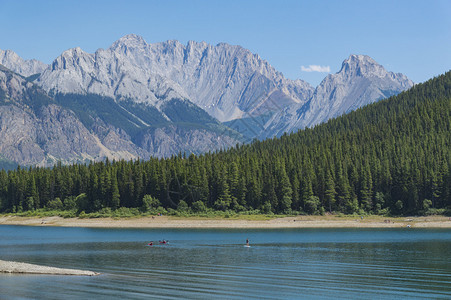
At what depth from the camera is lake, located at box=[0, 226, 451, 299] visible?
61.5m

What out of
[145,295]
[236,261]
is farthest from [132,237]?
[145,295]

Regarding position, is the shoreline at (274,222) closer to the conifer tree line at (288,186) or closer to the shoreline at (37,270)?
the conifer tree line at (288,186)

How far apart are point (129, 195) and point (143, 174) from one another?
332 inches

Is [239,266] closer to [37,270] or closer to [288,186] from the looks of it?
[37,270]

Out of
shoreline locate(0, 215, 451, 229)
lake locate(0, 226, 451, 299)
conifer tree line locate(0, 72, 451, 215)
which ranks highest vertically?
conifer tree line locate(0, 72, 451, 215)

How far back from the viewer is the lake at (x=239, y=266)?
61.5 metres

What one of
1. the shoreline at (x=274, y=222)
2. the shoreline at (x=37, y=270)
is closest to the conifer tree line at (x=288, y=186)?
the shoreline at (x=274, y=222)

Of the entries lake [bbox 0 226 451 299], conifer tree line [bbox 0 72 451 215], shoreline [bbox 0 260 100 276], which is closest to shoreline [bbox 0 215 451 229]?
conifer tree line [bbox 0 72 451 215]

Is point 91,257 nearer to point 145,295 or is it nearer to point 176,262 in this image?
point 176,262

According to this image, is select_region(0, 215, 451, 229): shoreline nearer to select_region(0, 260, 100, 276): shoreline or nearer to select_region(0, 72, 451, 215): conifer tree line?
select_region(0, 72, 451, 215): conifer tree line

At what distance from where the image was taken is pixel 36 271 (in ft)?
246

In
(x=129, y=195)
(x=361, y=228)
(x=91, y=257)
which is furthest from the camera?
(x=129, y=195)

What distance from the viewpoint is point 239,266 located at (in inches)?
3196

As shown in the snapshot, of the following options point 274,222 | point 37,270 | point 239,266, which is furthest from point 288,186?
point 37,270
